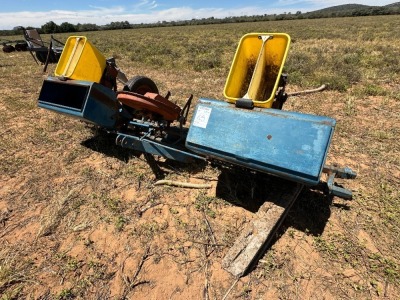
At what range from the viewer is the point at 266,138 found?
8.42 feet

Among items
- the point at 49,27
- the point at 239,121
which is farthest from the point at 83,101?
the point at 49,27

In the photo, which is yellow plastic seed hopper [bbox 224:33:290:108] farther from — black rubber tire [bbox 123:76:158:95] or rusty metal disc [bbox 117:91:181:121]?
black rubber tire [bbox 123:76:158:95]

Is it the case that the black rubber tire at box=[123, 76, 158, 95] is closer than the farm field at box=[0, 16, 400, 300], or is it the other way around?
the farm field at box=[0, 16, 400, 300]

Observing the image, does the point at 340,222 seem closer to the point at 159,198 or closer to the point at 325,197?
the point at 325,197

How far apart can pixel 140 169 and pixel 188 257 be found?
1.85m

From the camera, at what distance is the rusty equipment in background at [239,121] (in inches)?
97.2

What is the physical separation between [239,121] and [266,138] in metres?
0.34

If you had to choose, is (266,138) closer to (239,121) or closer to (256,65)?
(239,121)

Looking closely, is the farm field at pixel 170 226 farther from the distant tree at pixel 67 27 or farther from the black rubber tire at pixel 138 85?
the distant tree at pixel 67 27

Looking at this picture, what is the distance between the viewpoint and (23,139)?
17.2 feet

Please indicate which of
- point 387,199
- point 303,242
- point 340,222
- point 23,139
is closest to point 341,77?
point 387,199

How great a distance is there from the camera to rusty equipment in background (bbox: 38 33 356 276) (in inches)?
97.2

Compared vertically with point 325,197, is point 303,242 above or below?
below

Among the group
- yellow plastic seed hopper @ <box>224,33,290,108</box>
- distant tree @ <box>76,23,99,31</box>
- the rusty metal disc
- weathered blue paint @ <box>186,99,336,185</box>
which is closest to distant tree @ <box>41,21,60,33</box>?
A: distant tree @ <box>76,23,99,31</box>
